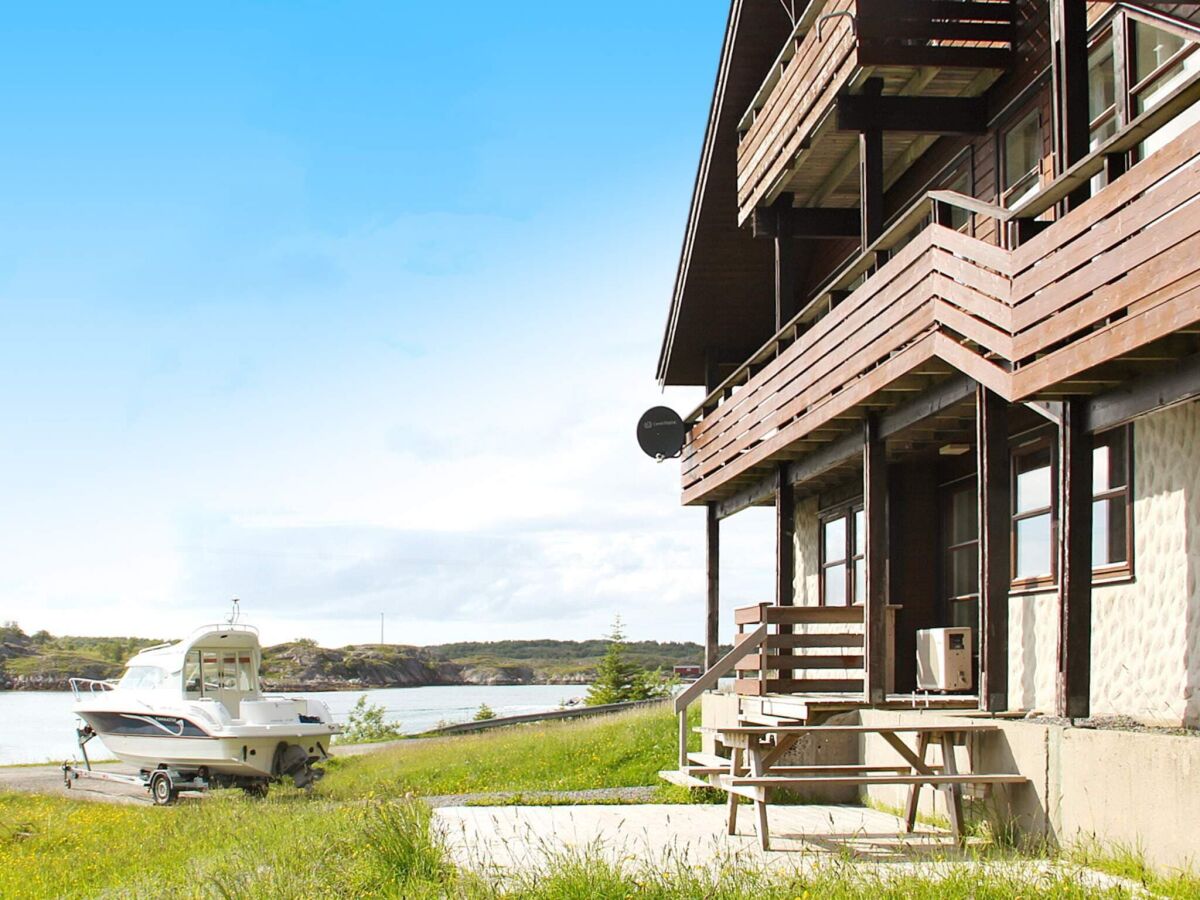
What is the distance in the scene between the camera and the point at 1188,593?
1131 cm

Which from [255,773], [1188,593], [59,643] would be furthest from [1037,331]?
[59,643]

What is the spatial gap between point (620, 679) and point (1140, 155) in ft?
95.7

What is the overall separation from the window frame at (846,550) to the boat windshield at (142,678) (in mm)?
12534

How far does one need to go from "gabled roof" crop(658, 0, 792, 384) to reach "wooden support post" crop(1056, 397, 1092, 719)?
1066cm

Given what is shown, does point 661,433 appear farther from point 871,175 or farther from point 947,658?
point 947,658

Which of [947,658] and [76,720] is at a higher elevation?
[947,658]

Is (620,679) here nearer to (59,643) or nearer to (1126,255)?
(1126,255)

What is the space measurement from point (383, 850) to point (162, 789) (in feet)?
54.5

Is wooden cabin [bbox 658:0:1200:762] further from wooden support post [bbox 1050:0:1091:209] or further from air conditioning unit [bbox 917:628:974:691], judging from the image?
air conditioning unit [bbox 917:628:974:691]

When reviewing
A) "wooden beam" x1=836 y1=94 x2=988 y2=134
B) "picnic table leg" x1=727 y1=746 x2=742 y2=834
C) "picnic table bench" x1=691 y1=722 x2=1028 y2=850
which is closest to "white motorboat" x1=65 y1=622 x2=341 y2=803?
"picnic table leg" x1=727 y1=746 x2=742 y2=834

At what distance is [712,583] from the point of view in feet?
72.1

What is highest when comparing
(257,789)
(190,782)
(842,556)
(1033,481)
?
(1033,481)

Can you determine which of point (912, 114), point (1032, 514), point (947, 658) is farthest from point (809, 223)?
point (947, 658)

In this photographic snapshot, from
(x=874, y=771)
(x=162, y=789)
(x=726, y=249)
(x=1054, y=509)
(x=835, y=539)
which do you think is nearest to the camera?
(x=874, y=771)
